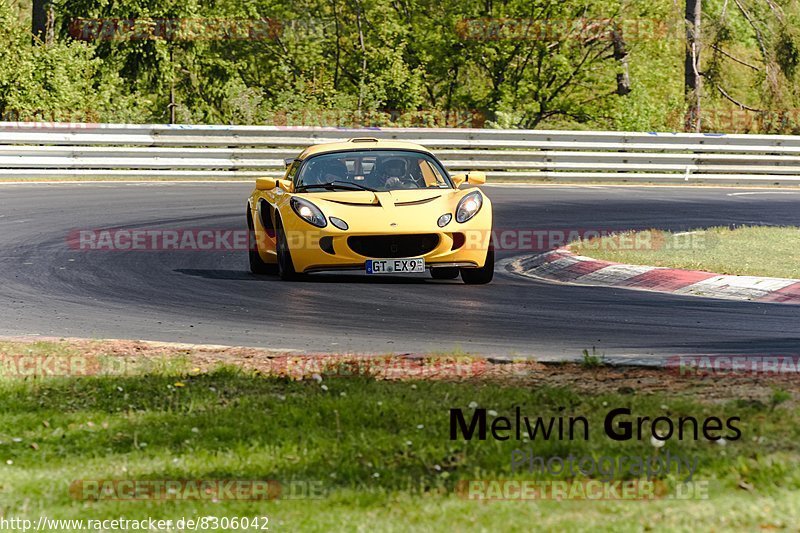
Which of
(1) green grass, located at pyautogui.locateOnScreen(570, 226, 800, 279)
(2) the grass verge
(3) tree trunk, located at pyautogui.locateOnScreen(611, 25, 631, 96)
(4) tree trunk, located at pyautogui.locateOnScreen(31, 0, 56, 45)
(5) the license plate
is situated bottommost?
Result: (2) the grass verge

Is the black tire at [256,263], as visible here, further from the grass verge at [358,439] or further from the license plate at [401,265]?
the grass verge at [358,439]

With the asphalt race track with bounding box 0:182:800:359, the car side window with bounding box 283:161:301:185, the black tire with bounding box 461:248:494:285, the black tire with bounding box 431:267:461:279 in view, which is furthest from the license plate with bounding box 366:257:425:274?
the car side window with bounding box 283:161:301:185

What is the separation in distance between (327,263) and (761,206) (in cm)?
1266

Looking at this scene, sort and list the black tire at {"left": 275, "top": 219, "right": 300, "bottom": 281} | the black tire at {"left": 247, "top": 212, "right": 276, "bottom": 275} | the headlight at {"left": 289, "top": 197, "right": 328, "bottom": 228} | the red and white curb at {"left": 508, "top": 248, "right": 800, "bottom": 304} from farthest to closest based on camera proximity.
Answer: the black tire at {"left": 247, "top": 212, "right": 276, "bottom": 275}
the black tire at {"left": 275, "top": 219, "right": 300, "bottom": 281}
the headlight at {"left": 289, "top": 197, "right": 328, "bottom": 228}
the red and white curb at {"left": 508, "top": 248, "right": 800, "bottom": 304}

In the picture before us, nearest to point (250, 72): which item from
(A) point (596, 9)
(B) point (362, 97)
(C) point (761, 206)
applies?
(B) point (362, 97)

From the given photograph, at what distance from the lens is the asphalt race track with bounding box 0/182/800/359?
29.0 feet

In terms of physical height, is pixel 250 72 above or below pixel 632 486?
above

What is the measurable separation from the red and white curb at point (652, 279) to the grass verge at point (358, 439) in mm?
4426

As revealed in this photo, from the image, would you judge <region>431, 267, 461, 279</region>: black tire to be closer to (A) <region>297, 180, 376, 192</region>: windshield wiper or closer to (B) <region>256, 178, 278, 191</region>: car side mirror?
(A) <region>297, 180, 376, 192</region>: windshield wiper

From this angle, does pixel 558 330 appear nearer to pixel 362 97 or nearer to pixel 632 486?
pixel 632 486

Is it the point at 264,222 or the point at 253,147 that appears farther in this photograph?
the point at 253,147

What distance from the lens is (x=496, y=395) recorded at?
6641mm

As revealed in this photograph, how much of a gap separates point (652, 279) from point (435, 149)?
599 inches

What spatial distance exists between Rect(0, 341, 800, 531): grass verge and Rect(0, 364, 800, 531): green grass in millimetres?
12
